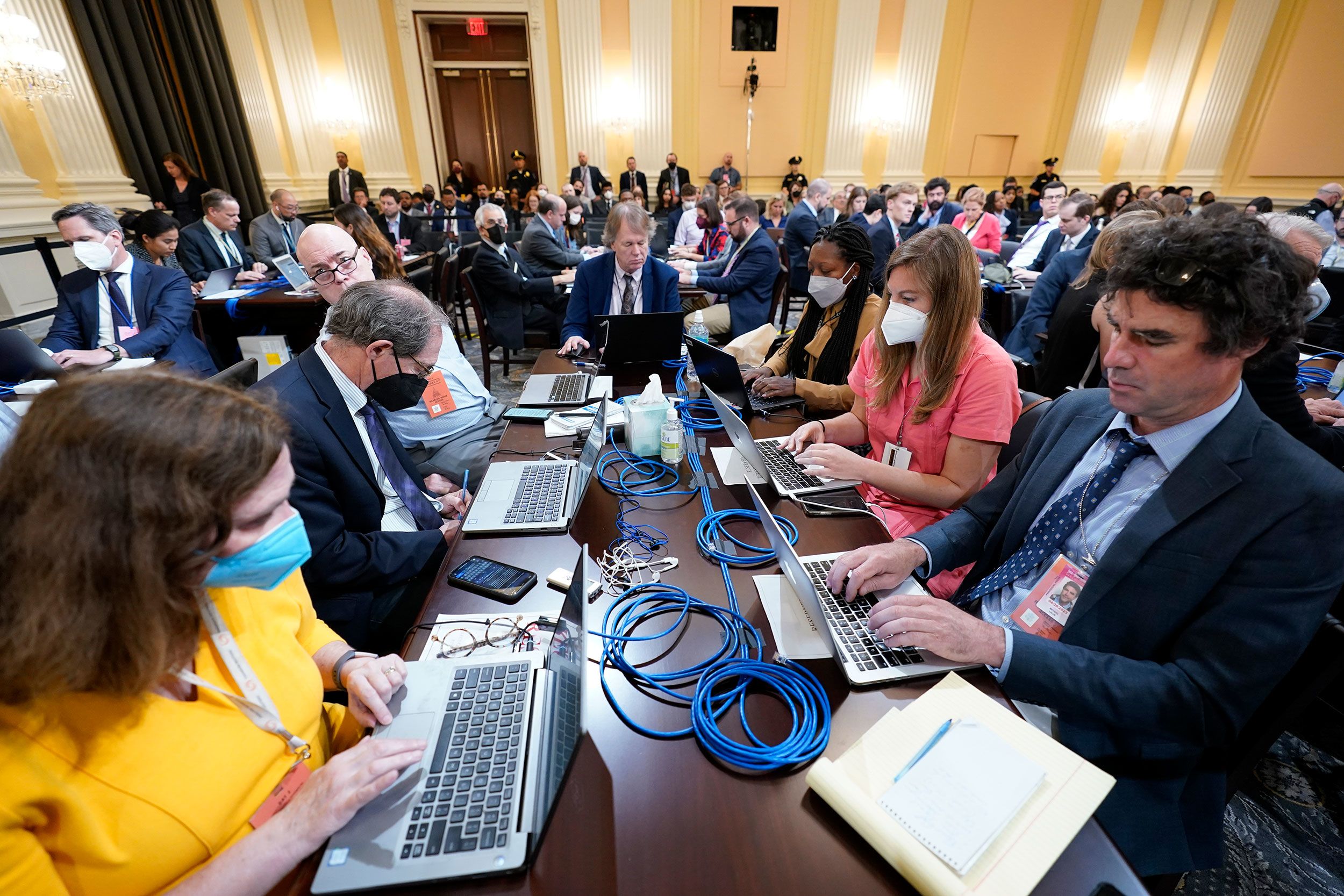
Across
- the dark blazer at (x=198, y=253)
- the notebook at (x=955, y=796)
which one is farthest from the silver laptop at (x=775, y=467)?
the dark blazer at (x=198, y=253)

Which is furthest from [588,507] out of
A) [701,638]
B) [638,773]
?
[638,773]

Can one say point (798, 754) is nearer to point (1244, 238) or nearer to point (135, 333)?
point (1244, 238)

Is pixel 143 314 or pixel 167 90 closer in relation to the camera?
→ pixel 143 314

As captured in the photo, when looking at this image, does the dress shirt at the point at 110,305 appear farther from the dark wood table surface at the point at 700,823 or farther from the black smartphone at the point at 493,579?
the dark wood table surface at the point at 700,823

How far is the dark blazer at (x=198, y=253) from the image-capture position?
454 cm

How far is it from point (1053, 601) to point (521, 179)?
10370mm

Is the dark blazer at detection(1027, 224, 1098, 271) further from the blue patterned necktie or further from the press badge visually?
the press badge

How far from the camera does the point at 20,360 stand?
2.34 m

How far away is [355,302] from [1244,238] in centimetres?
190

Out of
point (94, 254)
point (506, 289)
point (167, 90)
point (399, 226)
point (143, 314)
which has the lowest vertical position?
point (506, 289)

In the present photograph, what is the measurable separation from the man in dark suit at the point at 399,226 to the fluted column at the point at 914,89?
7.97 meters

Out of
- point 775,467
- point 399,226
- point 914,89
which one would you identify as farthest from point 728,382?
point 914,89

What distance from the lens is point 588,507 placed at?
4.91ft

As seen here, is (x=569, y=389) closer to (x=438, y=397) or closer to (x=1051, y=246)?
(x=438, y=397)
